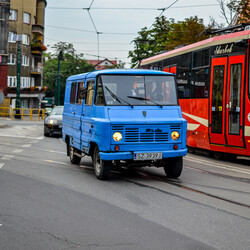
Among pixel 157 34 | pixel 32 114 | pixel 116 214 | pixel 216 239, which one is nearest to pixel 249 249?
pixel 216 239

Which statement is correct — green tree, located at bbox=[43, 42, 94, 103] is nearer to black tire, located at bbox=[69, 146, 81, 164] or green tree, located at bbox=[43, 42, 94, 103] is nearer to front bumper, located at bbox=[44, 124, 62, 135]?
front bumper, located at bbox=[44, 124, 62, 135]

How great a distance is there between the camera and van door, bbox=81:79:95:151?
10438mm

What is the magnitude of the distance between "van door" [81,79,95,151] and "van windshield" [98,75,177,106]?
1.66 feet

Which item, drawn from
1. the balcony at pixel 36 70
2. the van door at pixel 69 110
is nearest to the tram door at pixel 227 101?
the van door at pixel 69 110

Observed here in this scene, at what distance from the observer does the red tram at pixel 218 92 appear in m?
13.1

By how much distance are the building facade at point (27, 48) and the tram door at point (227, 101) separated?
4699cm

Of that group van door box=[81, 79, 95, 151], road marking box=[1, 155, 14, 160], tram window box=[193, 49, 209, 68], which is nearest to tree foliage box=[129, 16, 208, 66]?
tram window box=[193, 49, 209, 68]

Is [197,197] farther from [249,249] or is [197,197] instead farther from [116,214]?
[249,249]

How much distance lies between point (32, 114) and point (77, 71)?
55.2 m

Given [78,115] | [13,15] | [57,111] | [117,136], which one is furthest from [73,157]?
[13,15]

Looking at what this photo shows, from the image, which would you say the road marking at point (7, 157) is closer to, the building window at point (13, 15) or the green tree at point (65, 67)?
the building window at point (13, 15)

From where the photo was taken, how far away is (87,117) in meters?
10.7

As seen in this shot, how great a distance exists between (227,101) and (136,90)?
14.1 ft

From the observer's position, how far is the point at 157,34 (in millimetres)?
55156
